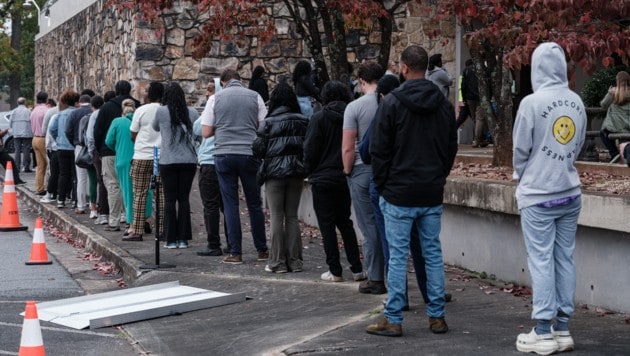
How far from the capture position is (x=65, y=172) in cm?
1848

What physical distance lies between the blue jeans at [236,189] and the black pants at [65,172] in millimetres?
7278

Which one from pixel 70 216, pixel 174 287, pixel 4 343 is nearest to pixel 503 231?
pixel 174 287

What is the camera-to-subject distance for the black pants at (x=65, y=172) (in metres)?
18.2

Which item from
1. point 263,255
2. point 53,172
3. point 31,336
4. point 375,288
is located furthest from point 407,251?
point 53,172

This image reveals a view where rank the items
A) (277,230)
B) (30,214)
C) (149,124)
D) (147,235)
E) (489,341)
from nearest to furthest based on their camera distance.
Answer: (489,341) → (277,230) → (149,124) → (147,235) → (30,214)

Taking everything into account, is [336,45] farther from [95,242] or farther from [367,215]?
[367,215]

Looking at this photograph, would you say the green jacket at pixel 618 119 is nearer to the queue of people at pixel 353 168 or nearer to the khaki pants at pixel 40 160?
the queue of people at pixel 353 168

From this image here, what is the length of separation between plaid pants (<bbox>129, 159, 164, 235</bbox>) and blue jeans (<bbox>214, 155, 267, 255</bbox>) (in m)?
2.24

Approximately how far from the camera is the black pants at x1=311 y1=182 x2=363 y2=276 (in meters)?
9.88

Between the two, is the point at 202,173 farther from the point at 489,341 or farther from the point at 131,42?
the point at 131,42

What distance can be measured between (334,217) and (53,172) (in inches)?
417

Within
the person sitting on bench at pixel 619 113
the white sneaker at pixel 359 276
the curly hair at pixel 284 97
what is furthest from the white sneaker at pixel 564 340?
the person sitting on bench at pixel 619 113

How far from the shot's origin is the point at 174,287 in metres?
10.5

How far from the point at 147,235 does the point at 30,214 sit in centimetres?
633
